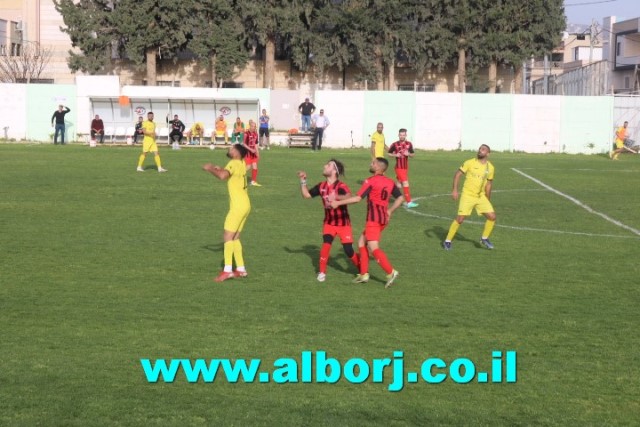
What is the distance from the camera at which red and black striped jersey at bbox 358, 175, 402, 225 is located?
12047 mm

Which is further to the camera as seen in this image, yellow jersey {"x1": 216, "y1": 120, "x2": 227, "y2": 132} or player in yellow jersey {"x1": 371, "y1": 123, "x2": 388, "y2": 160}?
yellow jersey {"x1": 216, "y1": 120, "x2": 227, "y2": 132}

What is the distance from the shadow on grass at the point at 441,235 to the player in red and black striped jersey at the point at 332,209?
14.0 feet

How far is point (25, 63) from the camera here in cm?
6894

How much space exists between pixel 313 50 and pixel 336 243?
48094 mm

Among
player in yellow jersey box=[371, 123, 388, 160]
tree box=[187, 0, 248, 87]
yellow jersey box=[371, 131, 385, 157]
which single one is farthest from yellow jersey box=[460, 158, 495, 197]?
tree box=[187, 0, 248, 87]

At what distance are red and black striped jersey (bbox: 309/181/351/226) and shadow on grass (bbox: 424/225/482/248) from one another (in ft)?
14.3

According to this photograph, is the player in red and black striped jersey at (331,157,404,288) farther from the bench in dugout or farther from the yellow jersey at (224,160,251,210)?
the bench in dugout

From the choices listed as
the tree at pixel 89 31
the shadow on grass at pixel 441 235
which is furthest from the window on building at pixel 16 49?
the shadow on grass at pixel 441 235

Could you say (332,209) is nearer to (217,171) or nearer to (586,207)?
(217,171)

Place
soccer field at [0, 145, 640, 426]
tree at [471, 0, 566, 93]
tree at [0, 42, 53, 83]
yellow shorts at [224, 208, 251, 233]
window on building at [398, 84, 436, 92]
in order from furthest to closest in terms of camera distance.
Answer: tree at [0, 42, 53, 83] → window on building at [398, 84, 436, 92] → tree at [471, 0, 566, 93] → yellow shorts at [224, 208, 251, 233] → soccer field at [0, 145, 640, 426]

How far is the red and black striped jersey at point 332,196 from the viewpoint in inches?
470

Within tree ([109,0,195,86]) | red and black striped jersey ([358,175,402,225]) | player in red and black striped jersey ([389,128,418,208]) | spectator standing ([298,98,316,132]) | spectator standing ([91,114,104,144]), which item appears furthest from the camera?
tree ([109,0,195,86])

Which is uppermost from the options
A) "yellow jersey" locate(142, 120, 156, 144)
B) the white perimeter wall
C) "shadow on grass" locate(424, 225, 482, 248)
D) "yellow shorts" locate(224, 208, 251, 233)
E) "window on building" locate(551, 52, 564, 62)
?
"window on building" locate(551, 52, 564, 62)

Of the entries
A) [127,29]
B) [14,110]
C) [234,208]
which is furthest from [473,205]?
[127,29]
